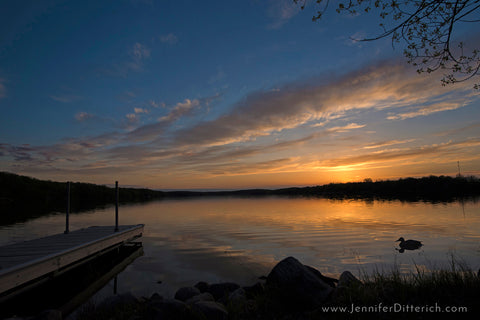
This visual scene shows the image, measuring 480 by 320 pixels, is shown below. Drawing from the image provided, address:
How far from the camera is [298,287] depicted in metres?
5.79

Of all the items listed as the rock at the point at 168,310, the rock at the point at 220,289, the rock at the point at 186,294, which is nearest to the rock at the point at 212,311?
the rock at the point at 168,310

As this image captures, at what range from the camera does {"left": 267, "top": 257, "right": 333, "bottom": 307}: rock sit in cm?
559

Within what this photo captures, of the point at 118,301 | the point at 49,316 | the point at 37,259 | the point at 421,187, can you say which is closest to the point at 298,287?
the point at 118,301

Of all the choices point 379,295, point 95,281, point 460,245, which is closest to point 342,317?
point 379,295

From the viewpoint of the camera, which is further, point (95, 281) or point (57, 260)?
point (95, 281)

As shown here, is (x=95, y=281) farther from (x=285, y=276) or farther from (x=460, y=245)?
(x=460, y=245)

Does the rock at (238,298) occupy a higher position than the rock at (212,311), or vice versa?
the rock at (212,311)

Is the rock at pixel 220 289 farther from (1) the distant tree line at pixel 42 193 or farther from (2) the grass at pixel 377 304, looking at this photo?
(1) the distant tree line at pixel 42 193

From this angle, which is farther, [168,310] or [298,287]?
[298,287]

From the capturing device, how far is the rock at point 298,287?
559 centimetres

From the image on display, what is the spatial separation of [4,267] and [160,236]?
531 inches

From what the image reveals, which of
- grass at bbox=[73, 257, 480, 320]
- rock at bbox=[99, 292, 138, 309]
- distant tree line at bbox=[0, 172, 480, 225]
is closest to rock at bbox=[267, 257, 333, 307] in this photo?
grass at bbox=[73, 257, 480, 320]

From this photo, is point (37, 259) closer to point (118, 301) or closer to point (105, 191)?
point (118, 301)

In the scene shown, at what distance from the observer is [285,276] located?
20.9 ft
